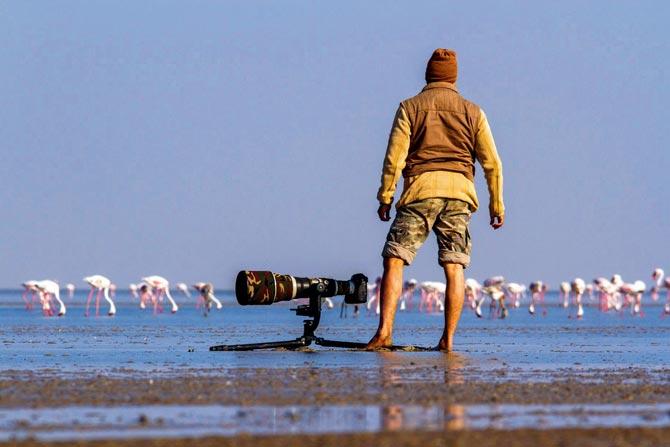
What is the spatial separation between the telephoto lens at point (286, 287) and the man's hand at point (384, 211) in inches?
18.4

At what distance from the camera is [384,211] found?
9922mm

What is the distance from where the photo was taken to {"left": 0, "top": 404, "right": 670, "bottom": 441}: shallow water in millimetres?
4898

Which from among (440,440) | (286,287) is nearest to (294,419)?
(440,440)

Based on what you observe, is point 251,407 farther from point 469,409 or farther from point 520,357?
point 520,357

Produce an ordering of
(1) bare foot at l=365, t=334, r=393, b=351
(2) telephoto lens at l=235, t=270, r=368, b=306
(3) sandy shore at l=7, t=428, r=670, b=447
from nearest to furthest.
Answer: (3) sandy shore at l=7, t=428, r=670, b=447, (2) telephoto lens at l=235, t=270, r=368, b=306, (1) bare foot at l=365, t=334, r=393, b=351

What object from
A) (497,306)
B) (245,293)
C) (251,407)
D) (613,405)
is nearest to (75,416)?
A: (251,407)

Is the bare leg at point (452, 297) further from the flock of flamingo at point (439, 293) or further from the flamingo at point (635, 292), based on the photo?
the flamingo at point (635, 292)

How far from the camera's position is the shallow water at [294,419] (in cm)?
490

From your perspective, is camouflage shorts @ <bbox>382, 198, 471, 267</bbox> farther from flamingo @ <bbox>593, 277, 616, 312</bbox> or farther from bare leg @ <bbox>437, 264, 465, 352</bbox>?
flamingo @ <bbox>593, 277, 616, 312</bbox>

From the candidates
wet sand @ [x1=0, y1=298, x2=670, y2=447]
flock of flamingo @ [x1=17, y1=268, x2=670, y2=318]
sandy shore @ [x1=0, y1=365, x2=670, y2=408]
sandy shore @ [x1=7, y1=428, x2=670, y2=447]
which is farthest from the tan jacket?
flock of flamingo @ [x1=17, y1=268, x2=670, y2=318]

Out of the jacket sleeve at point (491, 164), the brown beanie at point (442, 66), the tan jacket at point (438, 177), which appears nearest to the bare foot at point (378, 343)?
the tan jacket at point (438, 177)

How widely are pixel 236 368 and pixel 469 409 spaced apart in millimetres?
2704

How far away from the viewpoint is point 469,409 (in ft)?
18.5

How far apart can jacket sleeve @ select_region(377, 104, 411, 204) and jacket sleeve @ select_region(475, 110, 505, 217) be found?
510 millimetres
